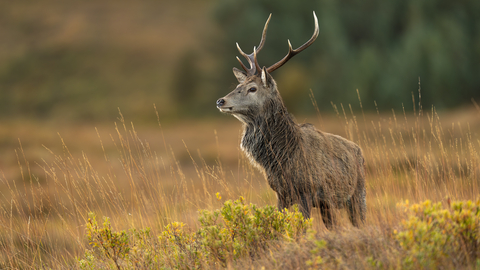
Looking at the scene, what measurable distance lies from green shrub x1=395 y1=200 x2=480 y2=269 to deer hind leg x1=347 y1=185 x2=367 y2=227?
1648mm

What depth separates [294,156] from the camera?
4.29 m

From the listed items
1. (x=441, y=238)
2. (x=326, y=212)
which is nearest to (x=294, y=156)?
(x=326, y=212)

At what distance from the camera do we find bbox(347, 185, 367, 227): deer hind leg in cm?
452

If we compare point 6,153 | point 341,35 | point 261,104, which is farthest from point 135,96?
point 261,104

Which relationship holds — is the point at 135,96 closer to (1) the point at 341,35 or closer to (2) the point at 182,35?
(2) the point at 182,35

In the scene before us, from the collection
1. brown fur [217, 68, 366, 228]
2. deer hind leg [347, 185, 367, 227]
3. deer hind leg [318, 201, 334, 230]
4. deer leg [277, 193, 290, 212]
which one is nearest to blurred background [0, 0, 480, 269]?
deer hind leg [347, 185, 367, 227]

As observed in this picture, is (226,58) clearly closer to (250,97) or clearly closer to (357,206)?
(250,97)

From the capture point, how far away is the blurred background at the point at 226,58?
2448cm

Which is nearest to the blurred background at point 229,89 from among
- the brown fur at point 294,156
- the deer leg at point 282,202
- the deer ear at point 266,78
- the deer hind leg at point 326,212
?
the brown fur at point 294,156

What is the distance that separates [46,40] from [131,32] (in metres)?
12.7

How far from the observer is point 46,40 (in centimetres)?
5709

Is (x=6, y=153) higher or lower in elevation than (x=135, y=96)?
lower

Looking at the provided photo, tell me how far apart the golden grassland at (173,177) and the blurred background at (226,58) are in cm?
176

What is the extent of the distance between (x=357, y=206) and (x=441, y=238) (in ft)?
6.11
